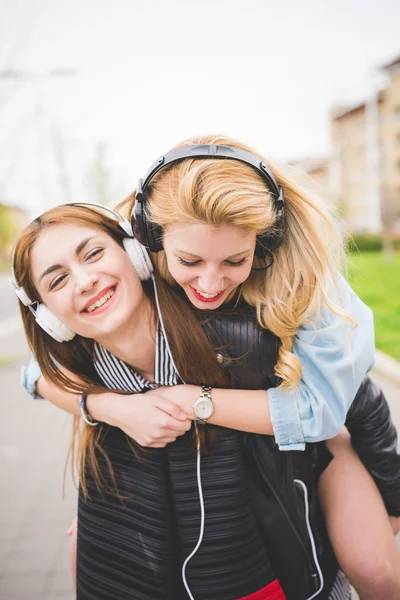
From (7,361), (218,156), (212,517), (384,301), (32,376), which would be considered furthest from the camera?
(384,301)

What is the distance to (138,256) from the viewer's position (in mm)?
1851

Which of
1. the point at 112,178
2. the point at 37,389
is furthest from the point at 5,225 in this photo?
the point at 37,389

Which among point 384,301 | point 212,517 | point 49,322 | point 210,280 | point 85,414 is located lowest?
point 384,301

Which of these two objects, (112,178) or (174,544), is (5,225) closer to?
(112,178)

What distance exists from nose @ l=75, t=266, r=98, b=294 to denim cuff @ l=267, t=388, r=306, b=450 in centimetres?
68

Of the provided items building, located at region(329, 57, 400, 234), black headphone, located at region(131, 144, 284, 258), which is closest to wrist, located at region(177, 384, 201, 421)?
black headphone, located at region(131, 144, 284, 258)

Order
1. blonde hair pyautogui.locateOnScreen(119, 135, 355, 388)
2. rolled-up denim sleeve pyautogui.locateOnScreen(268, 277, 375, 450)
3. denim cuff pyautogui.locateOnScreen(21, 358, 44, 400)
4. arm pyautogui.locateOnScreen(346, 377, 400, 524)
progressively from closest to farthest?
blonde hair pyautogui.locateOnScreen(119, 135, 355, 388) < rolled-up denim sleeve pyautogui.locateOnScreen(268, 277, 375, 450) < arm pyautogui.locateOnScreen(346, 377, 400, 524) < denim cuff pyautogui.locateOnScreen(21, 358, 44, 400)

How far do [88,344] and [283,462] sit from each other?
2.62 feet

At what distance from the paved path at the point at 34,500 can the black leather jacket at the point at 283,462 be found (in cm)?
139

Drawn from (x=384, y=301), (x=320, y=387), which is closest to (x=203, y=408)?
(x=320, y=387)

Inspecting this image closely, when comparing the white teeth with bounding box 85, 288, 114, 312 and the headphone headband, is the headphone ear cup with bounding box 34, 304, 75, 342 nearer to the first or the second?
the white teeth with bounding box 85, 288, 114, 312

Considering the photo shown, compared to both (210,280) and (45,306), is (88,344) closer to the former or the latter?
(45,306)

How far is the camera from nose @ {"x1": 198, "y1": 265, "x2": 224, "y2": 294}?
1.66m

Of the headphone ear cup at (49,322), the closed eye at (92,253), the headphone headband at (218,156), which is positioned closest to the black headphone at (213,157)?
the headphone headband at (218,156)
